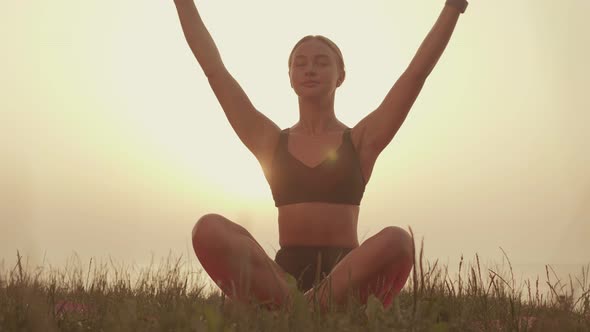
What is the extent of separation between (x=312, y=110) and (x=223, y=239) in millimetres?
1400

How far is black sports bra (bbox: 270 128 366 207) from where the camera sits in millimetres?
4312

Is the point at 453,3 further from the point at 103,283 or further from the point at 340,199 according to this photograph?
the point at 103,283

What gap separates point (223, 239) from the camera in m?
3.76

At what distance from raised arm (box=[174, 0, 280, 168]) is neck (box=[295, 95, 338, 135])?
23cm

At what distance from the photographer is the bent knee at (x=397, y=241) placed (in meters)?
3.69

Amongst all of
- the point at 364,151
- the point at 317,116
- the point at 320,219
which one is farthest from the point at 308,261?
the point at 317,116

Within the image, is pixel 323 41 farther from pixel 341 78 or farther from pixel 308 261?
pixel 308 261

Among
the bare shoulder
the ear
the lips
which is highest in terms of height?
the ear

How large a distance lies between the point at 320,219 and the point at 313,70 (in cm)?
113

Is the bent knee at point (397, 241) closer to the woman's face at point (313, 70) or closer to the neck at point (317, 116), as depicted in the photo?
the neck at point (317, 116)

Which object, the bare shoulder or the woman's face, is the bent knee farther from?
the woman's face

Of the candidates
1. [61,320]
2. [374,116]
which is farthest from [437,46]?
[61,320]

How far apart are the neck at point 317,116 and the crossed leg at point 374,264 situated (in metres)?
1.19

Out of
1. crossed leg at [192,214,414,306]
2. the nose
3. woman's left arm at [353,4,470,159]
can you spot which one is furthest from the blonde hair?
crossed leg at [192,214,414,306]
